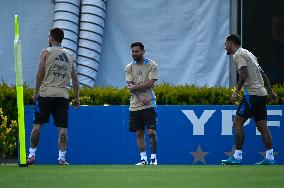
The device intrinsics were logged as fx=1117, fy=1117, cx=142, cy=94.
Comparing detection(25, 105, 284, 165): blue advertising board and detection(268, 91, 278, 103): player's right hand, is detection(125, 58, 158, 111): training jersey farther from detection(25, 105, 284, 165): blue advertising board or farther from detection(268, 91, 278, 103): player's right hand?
detection(268, 91, 278, 103): player's right hand

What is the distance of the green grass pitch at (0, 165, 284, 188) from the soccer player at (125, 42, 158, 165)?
1895 mm

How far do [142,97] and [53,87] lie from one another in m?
1.46

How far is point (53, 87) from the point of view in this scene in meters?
15.2

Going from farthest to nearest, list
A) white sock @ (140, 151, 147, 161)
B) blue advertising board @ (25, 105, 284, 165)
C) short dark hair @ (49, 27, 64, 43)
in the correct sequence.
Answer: blue advertising board @ (25, 105, 284, 165), white sock @ (140, 151, 147, 161), short dark hair @ (49, 27, 64, 43)

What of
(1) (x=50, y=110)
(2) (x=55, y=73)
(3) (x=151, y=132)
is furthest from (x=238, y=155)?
(2) (x=55, y=73)

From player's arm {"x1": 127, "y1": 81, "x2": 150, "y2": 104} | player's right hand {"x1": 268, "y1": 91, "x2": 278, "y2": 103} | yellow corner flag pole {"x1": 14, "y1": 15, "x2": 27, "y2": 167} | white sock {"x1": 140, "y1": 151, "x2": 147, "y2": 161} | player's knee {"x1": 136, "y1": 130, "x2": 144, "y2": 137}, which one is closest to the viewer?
yellow corner flag pole {"x1": 14, "y1": 15, "x2": 27, "y2": 167}

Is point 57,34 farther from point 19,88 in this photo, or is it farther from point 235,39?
point 235,39

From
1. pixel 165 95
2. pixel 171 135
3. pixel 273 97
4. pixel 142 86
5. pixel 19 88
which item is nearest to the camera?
pixel 19 88

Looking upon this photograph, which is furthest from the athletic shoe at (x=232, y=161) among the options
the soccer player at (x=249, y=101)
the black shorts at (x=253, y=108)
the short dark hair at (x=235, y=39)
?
the short dark hair at (x=235, y=39)

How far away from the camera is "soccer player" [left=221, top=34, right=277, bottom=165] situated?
16.0 meters

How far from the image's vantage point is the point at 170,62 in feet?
70.9

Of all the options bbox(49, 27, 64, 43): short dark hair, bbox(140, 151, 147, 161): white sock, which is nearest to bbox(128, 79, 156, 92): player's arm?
bbox(140, 151, 147, 161): white sock

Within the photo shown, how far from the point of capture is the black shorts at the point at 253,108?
16.1 m

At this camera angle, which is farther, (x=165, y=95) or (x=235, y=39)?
(x=165, y=95)
